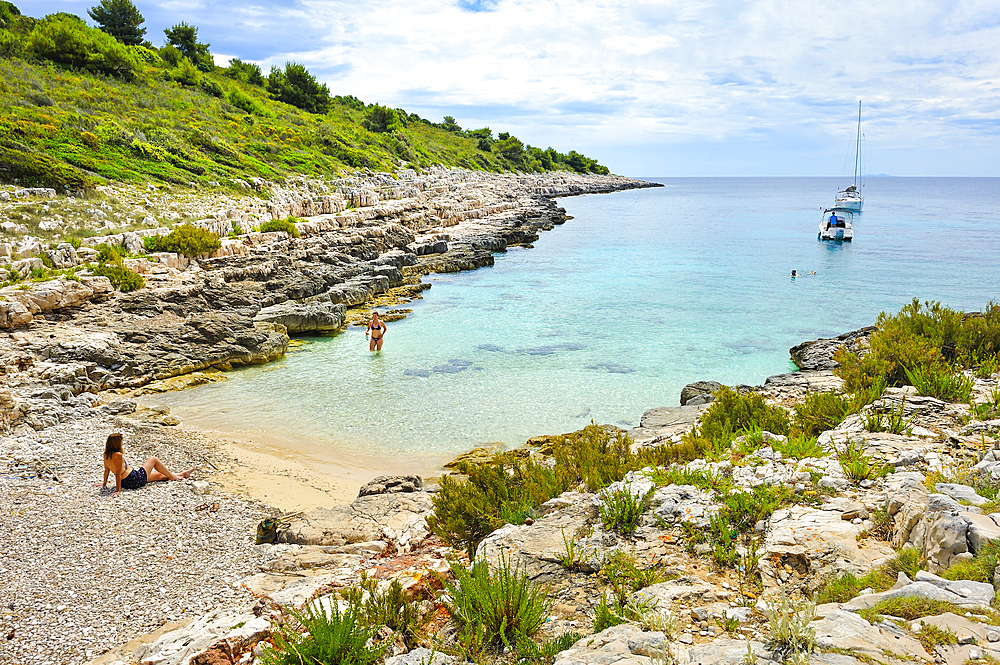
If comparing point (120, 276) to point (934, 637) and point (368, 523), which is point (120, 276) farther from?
point (934, 637)

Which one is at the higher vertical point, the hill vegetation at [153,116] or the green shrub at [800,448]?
the hill vegetation at [153,116]

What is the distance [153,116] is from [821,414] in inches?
1823

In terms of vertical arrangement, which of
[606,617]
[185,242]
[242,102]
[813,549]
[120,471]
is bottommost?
[120,471]

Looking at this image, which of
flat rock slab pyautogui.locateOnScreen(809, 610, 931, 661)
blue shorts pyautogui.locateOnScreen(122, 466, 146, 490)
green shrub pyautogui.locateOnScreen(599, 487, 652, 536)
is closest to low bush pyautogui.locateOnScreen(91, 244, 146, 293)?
blue shorts pyautogui.locateOnScreen(122, 466, 146, 490)

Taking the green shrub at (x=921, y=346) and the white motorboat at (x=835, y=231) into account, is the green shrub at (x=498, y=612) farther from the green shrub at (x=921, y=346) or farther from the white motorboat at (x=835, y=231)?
the white motorboat at (x=835, y=231)

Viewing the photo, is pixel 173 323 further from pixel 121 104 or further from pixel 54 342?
pixel 121 104

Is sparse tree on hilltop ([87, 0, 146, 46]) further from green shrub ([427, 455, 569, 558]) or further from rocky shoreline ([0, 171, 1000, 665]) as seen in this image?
green shrub ([427, 455, 569, 558])

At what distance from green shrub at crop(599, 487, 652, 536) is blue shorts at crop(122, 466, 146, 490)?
24.4 feet

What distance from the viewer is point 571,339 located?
2061 centimetres

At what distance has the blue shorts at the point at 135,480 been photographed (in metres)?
8.54

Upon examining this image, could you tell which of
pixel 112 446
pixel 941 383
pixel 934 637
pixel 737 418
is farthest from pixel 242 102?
pixel 934 637

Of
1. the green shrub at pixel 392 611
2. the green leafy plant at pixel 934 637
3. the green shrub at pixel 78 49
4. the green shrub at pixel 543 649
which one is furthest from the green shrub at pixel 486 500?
the green shrub at pixel 78 49

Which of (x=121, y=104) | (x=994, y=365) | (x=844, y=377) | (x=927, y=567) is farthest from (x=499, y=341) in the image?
(x=121, y=104)

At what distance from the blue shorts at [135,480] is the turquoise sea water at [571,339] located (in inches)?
143
